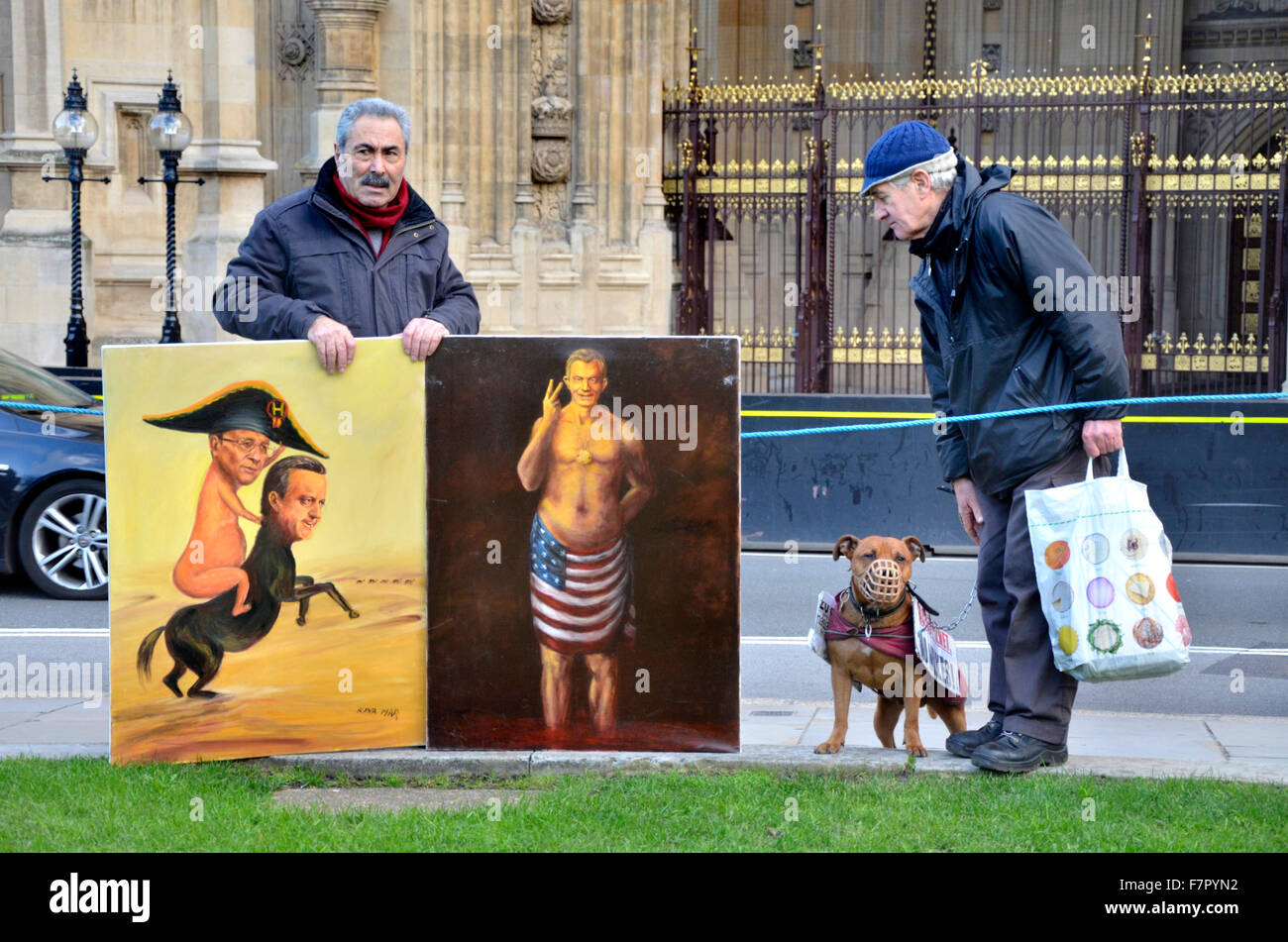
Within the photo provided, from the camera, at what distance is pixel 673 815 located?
16.4 feet

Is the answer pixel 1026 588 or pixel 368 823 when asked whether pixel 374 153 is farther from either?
pixel 1026 588

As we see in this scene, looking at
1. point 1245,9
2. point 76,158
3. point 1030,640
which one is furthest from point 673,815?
point 1245,9

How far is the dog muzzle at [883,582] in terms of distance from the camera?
5652mm

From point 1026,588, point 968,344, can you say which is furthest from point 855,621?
point 968,344

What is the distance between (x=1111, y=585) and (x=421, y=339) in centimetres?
229

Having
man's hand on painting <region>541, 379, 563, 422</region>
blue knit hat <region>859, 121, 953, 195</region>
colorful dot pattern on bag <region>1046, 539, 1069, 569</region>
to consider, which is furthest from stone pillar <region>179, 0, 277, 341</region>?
colorful dot pattern on bag <region>1046, 539, 1069, 569</region>

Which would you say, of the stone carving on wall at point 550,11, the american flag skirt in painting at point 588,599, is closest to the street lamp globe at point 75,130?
the stone carving on wall at point 550,11

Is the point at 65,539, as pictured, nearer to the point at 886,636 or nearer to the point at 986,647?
the point at 986,647

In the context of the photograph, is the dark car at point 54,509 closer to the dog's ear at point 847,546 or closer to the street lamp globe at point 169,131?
the street lamp globe at point 169,131

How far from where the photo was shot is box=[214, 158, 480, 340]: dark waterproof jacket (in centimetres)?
573

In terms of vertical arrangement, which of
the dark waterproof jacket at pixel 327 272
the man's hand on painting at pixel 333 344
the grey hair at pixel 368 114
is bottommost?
the man's hand on painting at pixel 333 344

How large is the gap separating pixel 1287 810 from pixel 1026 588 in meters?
1.01

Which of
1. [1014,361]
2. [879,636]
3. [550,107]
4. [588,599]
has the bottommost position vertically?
[879,636]

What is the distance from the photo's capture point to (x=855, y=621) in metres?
5.79
